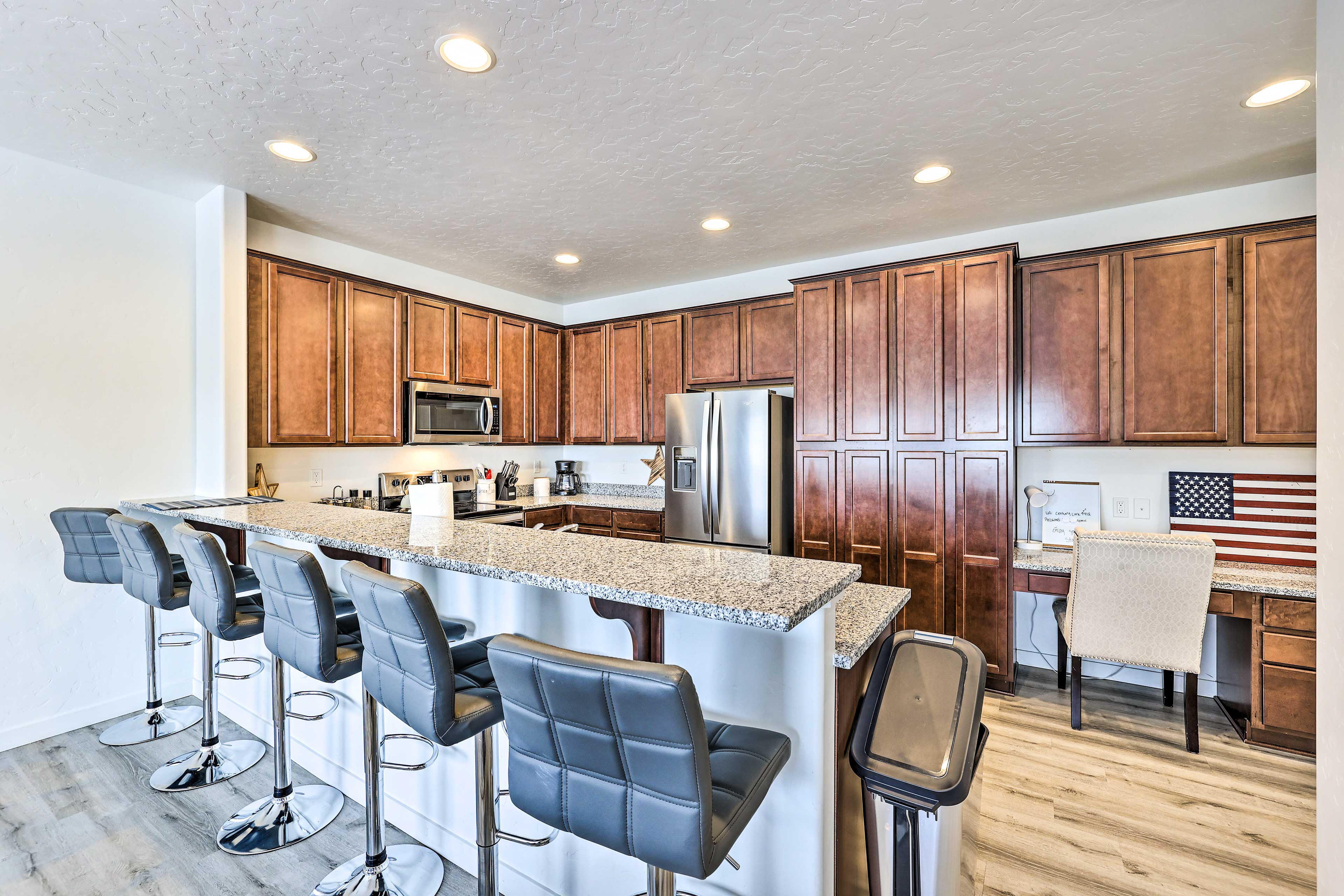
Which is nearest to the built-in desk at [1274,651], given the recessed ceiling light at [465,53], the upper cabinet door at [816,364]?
the upper cabinet door at [816,364]

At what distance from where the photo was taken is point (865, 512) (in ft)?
11.5

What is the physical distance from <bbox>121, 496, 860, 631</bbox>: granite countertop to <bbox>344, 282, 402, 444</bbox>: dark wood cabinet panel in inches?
58.7

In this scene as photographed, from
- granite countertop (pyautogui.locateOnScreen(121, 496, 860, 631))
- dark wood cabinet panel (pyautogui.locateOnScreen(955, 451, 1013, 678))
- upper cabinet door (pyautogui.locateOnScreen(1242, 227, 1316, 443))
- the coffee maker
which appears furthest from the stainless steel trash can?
the coffee maker

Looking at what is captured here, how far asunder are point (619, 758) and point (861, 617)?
2.72ft

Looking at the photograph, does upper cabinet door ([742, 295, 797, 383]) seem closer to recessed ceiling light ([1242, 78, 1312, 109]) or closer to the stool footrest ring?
recessed ceiling light ([1242, 78, 1312, 109])

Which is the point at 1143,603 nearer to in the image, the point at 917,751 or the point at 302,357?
the point at 917,751

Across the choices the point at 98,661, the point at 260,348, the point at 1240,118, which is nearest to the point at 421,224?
the point at 260,348

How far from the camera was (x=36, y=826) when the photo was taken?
2094mm

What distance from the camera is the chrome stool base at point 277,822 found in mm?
1975

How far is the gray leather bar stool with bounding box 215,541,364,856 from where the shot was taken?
1616 millimetres

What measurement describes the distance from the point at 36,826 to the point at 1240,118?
201 inches

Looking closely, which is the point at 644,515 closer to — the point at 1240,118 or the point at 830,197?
the point at 830,197

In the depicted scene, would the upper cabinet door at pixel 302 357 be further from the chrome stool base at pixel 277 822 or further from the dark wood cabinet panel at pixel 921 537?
the dark wood cabinet panel at pixel 921 537

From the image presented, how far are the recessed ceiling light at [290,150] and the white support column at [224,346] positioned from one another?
2.04ft
